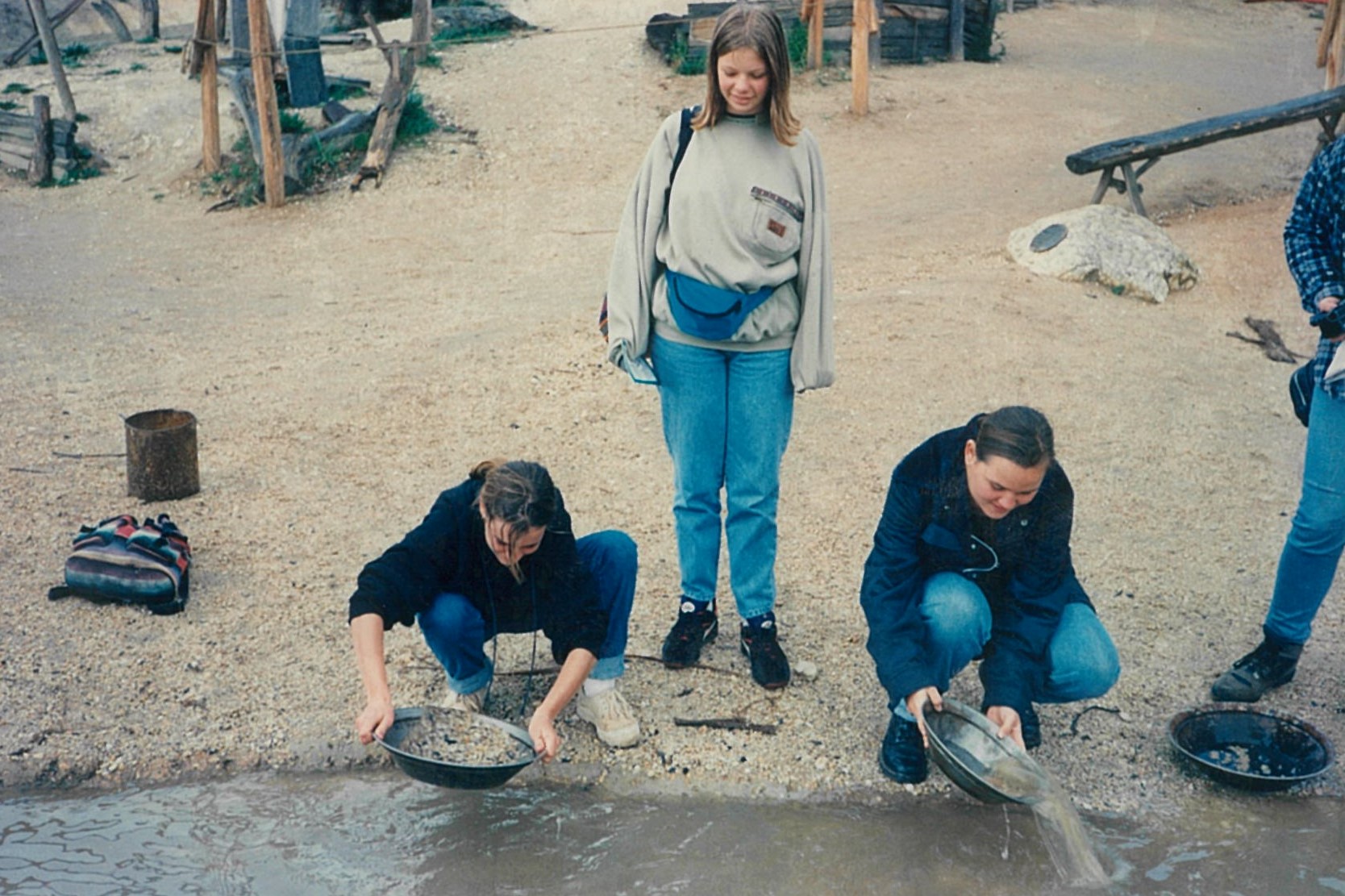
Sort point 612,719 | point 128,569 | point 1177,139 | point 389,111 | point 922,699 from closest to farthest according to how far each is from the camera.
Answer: point 922,699 < point 612,719 < point 128,569 < point 1177,139 < point 389,111

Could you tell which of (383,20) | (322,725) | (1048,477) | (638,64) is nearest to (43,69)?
(383,20)

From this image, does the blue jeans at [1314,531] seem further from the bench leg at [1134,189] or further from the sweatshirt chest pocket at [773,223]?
the bench leg at [1134,189]

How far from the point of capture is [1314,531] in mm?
3592

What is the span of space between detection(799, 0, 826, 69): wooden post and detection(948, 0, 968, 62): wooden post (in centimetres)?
159

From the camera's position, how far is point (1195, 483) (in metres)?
5.50

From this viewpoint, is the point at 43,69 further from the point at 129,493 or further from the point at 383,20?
Answer: the point at 129,493

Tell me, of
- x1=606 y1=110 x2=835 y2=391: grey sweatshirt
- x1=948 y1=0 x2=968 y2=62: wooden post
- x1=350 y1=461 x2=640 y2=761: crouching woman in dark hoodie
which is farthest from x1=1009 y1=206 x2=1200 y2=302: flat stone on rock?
x1=948 y1=0 x2=968 y2=62: wooden post

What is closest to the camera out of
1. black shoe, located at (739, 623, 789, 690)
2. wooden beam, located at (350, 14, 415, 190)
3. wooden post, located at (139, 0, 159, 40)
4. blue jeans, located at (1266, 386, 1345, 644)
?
blue jeans, located at (1266, 386, 1345, 644)

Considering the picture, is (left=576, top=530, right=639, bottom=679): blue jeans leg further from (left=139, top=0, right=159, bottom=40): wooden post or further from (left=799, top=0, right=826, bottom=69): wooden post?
(left=139, top=0, right=159, bottom=40): wooden post

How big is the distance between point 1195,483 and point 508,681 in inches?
124

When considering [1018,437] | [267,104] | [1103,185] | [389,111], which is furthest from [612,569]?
[389,111]

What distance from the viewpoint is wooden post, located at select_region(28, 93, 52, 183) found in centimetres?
1091

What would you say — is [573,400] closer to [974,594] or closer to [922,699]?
[974,594]

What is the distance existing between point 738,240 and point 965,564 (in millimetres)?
1021
